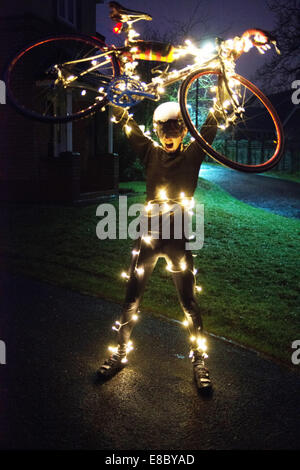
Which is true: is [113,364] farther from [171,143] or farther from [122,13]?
[122,13]

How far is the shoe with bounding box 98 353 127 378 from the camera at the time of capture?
3562 mm

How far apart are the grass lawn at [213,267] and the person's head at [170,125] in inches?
87.1

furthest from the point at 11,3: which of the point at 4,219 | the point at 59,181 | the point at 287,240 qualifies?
the point at 287,240

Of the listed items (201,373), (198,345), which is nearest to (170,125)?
(198,345)

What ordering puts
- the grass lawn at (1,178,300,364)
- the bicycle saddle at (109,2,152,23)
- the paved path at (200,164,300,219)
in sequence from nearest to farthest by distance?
1. the bicycle saddle at (109,2,152,23)
2. the grass lawn at (1,178,300,364)
3. the paved path at (200,164,300,219)

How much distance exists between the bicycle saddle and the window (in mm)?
11681

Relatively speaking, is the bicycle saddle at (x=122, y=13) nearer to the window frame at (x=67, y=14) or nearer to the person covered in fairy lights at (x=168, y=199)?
the person covered in fairy lights at (x=168, y=199)

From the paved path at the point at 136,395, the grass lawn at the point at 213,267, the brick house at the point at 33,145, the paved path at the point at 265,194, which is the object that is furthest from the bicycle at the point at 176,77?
the paved path at the point at 265,194

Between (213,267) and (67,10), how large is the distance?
1205 cm

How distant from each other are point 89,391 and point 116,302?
2.21 metres

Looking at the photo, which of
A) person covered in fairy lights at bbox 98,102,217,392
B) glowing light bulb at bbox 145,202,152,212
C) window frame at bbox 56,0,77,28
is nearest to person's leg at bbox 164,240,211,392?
person covered in fairy lights at bbox 98,102,217,392

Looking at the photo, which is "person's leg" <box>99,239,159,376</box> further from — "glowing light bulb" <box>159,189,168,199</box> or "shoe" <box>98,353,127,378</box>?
"glowing light bulb" <box>159,189,168,199</box>

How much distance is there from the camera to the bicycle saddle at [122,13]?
3.83m
